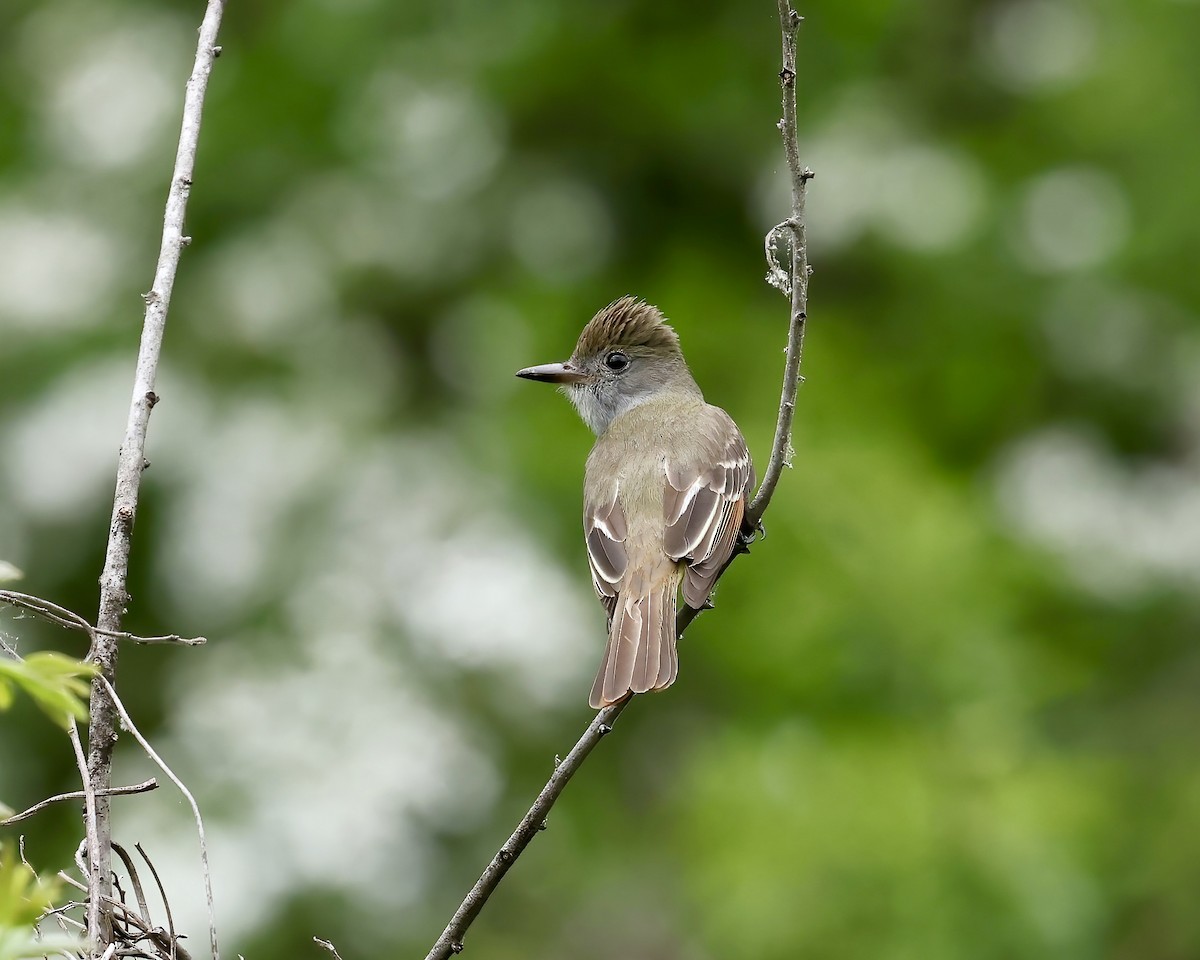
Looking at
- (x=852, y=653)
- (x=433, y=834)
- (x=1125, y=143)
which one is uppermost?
(x=1125, y=143)

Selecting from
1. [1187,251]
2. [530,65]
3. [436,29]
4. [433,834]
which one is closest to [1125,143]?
[1187,251]

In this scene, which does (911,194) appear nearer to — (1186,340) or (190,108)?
(1186,340)

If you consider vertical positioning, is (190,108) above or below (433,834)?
above

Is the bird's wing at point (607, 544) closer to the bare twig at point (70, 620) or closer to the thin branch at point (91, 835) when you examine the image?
the bare twig at point (70, 620)

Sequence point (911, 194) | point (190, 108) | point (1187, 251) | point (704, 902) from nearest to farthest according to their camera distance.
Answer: point (190, 108)
point (704, 902)
point (1187, 251)
point (911, 194)

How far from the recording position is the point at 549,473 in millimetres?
7230

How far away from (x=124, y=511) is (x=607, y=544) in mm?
2408

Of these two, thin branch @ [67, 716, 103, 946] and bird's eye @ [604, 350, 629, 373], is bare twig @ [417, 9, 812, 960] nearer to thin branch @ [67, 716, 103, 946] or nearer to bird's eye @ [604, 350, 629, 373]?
thin branch @ [67, 716, 103, 946]

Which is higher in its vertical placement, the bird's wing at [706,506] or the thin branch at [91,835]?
the bird's wing at [706,506]

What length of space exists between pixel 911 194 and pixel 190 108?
630cm

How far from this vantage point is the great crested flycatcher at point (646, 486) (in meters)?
4.16

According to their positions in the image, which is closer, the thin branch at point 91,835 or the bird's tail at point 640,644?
the thin branch at point 91,835

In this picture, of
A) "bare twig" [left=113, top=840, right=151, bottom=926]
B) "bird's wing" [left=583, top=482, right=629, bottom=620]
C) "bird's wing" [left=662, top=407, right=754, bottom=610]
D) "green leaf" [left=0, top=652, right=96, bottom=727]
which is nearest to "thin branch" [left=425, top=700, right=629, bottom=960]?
"bare twig" [left=113, top=840, right=151, bottom=926]

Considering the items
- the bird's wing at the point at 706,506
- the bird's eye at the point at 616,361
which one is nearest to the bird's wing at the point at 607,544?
the bird's wing at the point at 706,506
